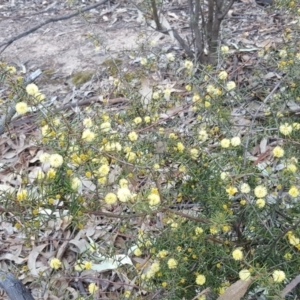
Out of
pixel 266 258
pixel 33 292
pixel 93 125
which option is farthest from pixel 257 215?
pixel 33 292

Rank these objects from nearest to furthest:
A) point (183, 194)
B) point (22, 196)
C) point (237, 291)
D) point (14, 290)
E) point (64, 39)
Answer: point (22, 196) < point (237, 291) < point (183, 194) < point (14, 290) < point (64, 39)

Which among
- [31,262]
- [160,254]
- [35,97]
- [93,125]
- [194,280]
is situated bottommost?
[31,262]

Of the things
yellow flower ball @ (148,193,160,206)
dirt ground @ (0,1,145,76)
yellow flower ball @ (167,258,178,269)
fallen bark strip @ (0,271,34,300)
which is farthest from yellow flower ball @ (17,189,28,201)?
dirt ground @ (0,1,145,76)

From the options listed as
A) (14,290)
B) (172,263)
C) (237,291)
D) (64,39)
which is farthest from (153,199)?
(64,39)

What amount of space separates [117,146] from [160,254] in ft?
1.32

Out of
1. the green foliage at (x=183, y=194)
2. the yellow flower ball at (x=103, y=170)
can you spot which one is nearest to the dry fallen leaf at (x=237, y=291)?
the green foliage at (x=183, y=194)

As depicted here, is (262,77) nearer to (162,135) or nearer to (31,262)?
(162,135)

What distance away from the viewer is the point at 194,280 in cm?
186

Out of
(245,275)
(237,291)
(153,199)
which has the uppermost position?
(153,199)

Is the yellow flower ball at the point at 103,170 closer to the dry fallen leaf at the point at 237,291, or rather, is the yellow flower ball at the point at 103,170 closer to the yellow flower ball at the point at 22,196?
the yellow flower ball at the point at 22,196

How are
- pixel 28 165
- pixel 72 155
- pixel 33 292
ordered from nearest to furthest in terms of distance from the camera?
pixel 72 155, pixel 33 292, pixel 28 165

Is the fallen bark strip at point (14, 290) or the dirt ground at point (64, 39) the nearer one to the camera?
the fallen bark strip at point (14, 290)

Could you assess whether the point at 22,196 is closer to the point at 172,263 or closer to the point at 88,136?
the point at 88,136

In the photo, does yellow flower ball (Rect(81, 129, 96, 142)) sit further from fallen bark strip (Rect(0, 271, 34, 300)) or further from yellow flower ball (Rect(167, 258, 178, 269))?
fallen bark strip (Rect(0, 271, 34, 300))
